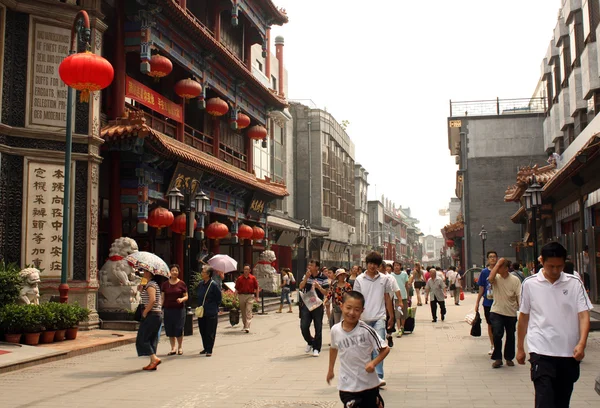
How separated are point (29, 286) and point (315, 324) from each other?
5.96m

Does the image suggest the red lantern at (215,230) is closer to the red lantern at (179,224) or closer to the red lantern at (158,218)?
the red lantern at (179,224)

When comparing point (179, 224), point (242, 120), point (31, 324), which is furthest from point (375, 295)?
point (242, 120)

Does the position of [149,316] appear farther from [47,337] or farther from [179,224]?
[179,224]

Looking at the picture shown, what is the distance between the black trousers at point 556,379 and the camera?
5.04 m

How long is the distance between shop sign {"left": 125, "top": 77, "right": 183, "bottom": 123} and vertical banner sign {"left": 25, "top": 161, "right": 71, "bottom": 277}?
4.27 m

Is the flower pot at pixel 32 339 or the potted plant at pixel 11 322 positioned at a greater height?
the potted plant at pixel 11 322

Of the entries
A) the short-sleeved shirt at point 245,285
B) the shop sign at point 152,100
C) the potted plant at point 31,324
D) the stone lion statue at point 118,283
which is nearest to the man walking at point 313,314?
the potted plant at point 31,324

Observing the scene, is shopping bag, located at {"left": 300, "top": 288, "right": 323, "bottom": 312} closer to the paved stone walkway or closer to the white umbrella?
the paved stone walkway

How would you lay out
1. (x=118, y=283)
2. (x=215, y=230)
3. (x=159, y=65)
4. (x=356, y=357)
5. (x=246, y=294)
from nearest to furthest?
(x=356, y=357) < (x=118, y=283) < (x=246, y=294) < (x=159, y=65) < (x=215, y=230)

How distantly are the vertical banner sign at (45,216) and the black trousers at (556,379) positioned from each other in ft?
40.8

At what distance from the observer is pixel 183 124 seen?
74.3 ft

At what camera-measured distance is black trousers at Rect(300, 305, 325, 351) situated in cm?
1206

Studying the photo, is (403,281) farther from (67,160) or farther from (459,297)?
(459,297)

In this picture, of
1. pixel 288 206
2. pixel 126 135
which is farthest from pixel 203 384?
pixel 288 206
